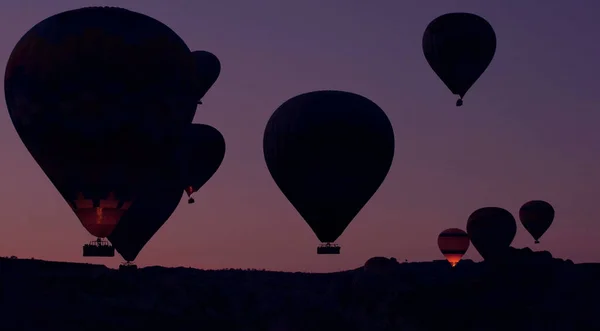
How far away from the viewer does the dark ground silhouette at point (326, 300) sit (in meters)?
87.5

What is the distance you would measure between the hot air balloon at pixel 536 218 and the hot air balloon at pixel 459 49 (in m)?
24.3

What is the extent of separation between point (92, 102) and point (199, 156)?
16853 millimetres

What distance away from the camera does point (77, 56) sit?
4044cm

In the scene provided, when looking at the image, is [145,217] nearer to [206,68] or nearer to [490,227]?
[206,68]

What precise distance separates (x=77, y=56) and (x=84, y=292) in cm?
5154

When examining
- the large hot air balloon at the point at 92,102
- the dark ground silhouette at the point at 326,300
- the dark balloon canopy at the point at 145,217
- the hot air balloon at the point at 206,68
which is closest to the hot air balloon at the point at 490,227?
the dark ground silhouette at the point at 326,300

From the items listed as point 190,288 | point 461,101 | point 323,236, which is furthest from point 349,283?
point 323,236

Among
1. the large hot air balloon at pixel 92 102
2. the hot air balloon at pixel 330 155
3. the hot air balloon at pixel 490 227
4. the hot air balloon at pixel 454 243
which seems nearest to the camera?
the large hot air balloon at pixel 92 102

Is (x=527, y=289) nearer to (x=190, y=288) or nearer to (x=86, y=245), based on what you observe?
(x=190, y=288)

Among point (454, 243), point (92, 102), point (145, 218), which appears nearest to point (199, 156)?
point (145, 218)

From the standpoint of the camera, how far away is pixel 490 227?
78750 mm

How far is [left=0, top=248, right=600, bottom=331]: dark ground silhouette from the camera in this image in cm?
8750

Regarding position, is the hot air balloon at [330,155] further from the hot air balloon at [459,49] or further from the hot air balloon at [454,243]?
Answer: the hot air balloon at [454,243]

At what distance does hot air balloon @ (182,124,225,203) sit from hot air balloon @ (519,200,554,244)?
92.0ft
